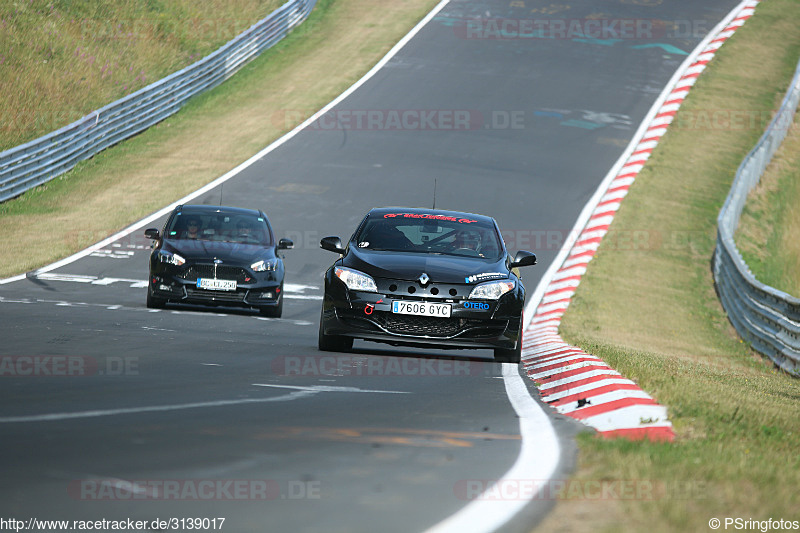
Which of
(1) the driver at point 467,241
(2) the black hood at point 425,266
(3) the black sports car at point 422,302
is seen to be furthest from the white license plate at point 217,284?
(1) the driver at point 467,241

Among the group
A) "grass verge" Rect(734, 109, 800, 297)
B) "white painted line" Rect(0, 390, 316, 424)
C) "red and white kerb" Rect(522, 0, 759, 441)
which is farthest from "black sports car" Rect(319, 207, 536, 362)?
"grass verge" Rect(734, 109, 800, 297)

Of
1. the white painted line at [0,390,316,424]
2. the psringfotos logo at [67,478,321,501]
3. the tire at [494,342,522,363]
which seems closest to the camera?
the psringfotos logo at [67,478,321,501]

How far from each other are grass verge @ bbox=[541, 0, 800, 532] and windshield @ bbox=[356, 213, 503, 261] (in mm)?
1663

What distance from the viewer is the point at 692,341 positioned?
57.4 ft

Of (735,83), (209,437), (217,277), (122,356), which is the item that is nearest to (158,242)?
(217,277)

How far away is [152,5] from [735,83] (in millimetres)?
19661

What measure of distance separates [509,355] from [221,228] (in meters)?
6.68

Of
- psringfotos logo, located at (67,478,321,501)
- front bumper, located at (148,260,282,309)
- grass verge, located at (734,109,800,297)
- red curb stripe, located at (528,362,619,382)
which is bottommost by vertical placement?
grass verge, located at (734,109,800,297)

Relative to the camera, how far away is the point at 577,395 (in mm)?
8539

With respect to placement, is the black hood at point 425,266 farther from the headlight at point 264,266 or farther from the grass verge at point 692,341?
the headlight at point 264,266

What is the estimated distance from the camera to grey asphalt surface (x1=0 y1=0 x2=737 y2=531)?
4930 millimetres

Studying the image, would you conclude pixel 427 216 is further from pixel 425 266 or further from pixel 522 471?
pixel 522 471

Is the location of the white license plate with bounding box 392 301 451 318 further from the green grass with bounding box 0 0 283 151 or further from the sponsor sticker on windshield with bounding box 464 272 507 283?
the green grass with bounding box 0 0 283 151

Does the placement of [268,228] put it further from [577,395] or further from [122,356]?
[577,395]
